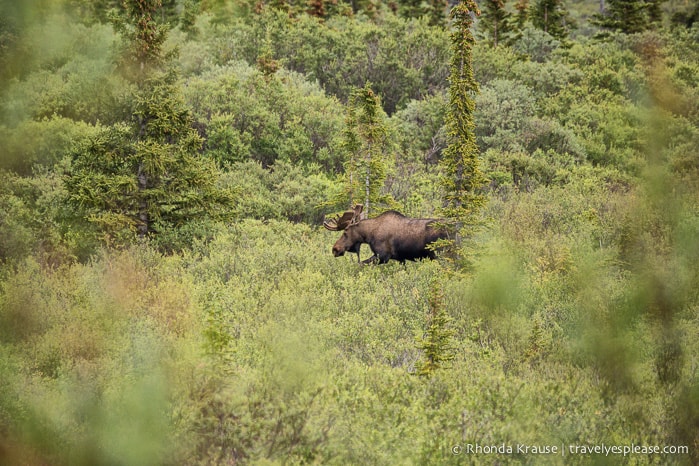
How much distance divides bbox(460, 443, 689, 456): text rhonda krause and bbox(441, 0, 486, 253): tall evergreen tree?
20.0ft

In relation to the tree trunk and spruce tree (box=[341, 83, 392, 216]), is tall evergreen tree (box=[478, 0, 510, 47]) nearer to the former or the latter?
spruce tree (box=[341, 83, 392, 216])

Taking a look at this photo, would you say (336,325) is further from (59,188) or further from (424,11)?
(424,11)


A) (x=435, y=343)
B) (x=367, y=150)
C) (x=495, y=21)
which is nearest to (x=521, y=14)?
(x=495, y=21)

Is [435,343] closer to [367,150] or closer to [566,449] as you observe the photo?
[566,449]

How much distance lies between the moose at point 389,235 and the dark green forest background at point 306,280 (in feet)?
1.11

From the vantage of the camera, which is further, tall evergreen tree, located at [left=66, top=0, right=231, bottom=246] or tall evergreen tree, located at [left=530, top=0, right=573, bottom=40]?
tall evergreen tree, located at [left=530, top=0, right=573, bottom=40]

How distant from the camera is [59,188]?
15.6 meters

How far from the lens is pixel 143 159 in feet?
40.5

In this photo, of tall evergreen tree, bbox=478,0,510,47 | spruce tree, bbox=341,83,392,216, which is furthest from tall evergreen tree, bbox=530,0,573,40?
spruce tree, bbox=341,83,392,216

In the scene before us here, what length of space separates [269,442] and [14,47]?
4729 mm

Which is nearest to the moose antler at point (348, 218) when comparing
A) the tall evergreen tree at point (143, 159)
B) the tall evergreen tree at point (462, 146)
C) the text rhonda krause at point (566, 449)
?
the tall evergreen tree at point (462, 146)

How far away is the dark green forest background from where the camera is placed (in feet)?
19.6

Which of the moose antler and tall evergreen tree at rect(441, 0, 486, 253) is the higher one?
tall evergreen tree at rect(441, 0, 486, 253)

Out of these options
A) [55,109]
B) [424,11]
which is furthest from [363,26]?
[55,109]
